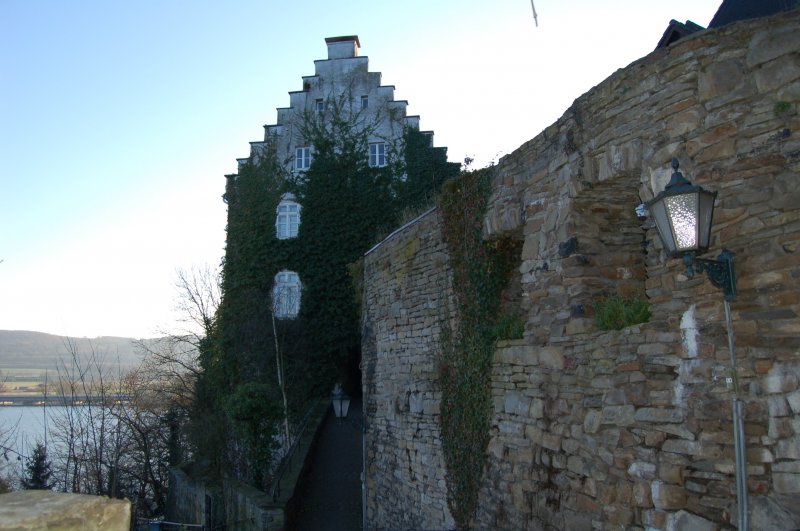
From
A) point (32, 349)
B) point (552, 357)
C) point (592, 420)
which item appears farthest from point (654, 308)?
point (32, 349)

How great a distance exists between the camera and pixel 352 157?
21.3 meters

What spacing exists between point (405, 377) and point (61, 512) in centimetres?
808

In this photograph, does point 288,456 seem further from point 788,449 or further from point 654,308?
point 788,449

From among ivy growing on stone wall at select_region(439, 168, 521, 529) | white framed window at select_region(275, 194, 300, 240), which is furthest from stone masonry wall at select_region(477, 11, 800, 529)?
white framed window at select_region(275, 194, 300, 240)

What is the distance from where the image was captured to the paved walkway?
14133 millimetres

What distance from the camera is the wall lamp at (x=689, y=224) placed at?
12.6 ft

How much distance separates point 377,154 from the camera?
70.2 feet

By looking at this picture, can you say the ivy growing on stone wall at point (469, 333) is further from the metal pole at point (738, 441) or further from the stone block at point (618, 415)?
the metal pole at point (738, 441)

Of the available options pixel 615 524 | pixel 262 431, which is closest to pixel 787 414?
pixel 615 524

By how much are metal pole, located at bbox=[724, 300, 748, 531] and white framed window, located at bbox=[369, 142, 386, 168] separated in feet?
58.3

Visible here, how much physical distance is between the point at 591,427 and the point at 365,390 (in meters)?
6.69

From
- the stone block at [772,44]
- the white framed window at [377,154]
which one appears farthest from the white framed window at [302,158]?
the stone block at [772,44]

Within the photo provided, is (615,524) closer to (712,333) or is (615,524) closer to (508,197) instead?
(712,333)

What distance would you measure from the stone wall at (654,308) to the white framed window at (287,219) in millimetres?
14438
